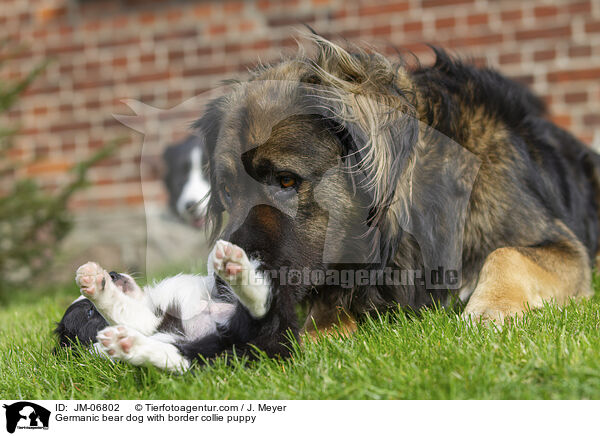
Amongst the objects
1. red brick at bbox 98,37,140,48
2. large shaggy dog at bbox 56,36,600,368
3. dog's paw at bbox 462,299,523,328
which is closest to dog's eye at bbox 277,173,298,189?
large shaggy dog at bbox 56,36,600,368

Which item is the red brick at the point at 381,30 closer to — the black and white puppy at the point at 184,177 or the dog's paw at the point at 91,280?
the black and white puppy at the point at 184,177

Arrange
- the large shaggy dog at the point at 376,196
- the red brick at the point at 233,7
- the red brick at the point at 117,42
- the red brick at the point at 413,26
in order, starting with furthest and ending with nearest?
the red brick at the point at 117,42 < the red brick at the point at 233,7 < the red brick at the point at 413,26 < the large shaggy dog at the point at 376,196

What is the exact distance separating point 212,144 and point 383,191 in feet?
2.64

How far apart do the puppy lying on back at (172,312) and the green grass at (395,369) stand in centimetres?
10

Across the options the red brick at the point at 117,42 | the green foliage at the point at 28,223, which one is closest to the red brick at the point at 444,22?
the red brick at the point at 117,42

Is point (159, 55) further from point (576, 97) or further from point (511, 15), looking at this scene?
point (576, 97)

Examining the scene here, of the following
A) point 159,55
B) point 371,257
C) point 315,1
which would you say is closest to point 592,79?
point 315,1

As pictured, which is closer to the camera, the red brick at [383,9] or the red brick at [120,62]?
the red brick at [383,9]

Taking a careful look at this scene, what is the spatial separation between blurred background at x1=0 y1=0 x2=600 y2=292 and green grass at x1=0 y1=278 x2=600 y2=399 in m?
3.00

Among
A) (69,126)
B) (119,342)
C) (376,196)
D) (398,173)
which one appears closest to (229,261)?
(119,342)

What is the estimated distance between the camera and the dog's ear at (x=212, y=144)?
251 cm

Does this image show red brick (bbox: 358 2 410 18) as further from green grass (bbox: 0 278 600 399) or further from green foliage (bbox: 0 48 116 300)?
green grass (bbox: 0 278 600 399)

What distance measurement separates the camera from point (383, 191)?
2.30m

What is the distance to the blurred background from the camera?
5203mm
